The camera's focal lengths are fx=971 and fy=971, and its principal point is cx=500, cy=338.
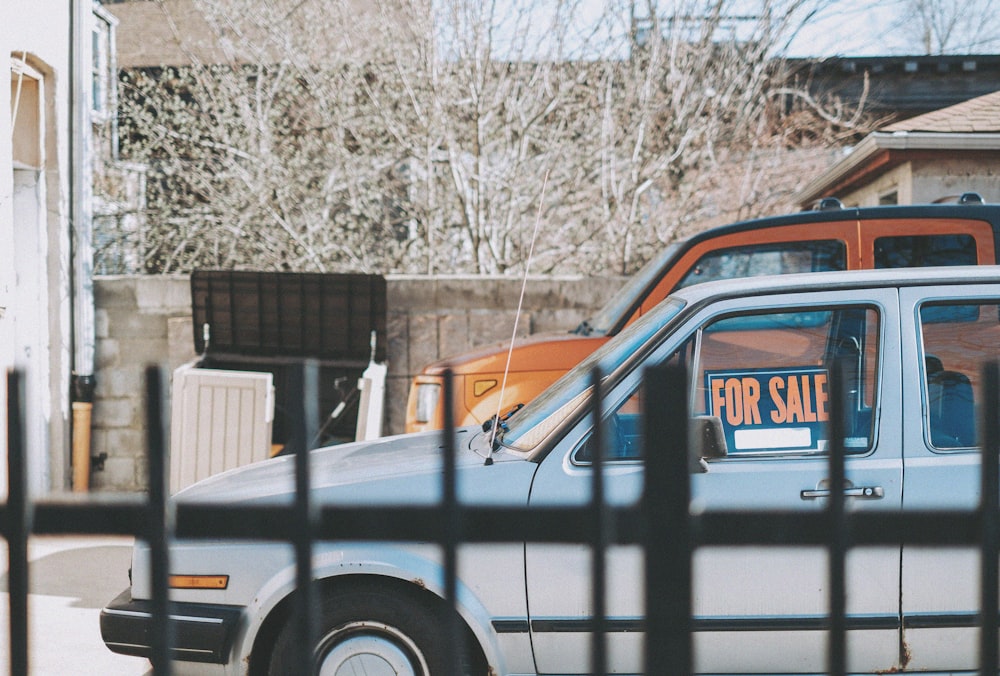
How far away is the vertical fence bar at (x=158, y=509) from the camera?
50.8 inches

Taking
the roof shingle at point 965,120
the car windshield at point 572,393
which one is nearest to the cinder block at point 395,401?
the car windshield at point 572,393

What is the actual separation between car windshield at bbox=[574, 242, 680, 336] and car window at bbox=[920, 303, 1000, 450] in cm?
240

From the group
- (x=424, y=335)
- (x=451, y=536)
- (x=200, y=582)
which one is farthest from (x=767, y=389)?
(x=424, y=335)

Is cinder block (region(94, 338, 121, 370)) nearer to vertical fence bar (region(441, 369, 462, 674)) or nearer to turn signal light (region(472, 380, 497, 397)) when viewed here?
turn signal light (region(472, 380, 497, 397))

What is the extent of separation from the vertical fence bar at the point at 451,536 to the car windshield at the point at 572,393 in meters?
1.90

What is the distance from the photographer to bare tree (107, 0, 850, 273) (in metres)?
10.9

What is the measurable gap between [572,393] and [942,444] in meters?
1.23

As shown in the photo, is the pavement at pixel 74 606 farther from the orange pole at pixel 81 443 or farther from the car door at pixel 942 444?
the car door at pixel 942 444

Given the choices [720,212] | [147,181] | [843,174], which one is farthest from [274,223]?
[843,174]

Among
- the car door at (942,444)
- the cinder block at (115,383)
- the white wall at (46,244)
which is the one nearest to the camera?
the car door at (942,444)

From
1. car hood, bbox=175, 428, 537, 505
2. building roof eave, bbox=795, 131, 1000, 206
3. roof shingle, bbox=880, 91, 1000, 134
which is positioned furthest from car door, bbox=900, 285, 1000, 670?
roof shingle, bbox=880, 91, 1000, 134

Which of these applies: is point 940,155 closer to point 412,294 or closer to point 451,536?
point 412,294

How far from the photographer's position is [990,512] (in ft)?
4.03

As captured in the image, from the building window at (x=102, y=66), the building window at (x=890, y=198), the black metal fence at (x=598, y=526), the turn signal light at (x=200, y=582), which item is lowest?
the turn signal light at (x=200, y=582)
